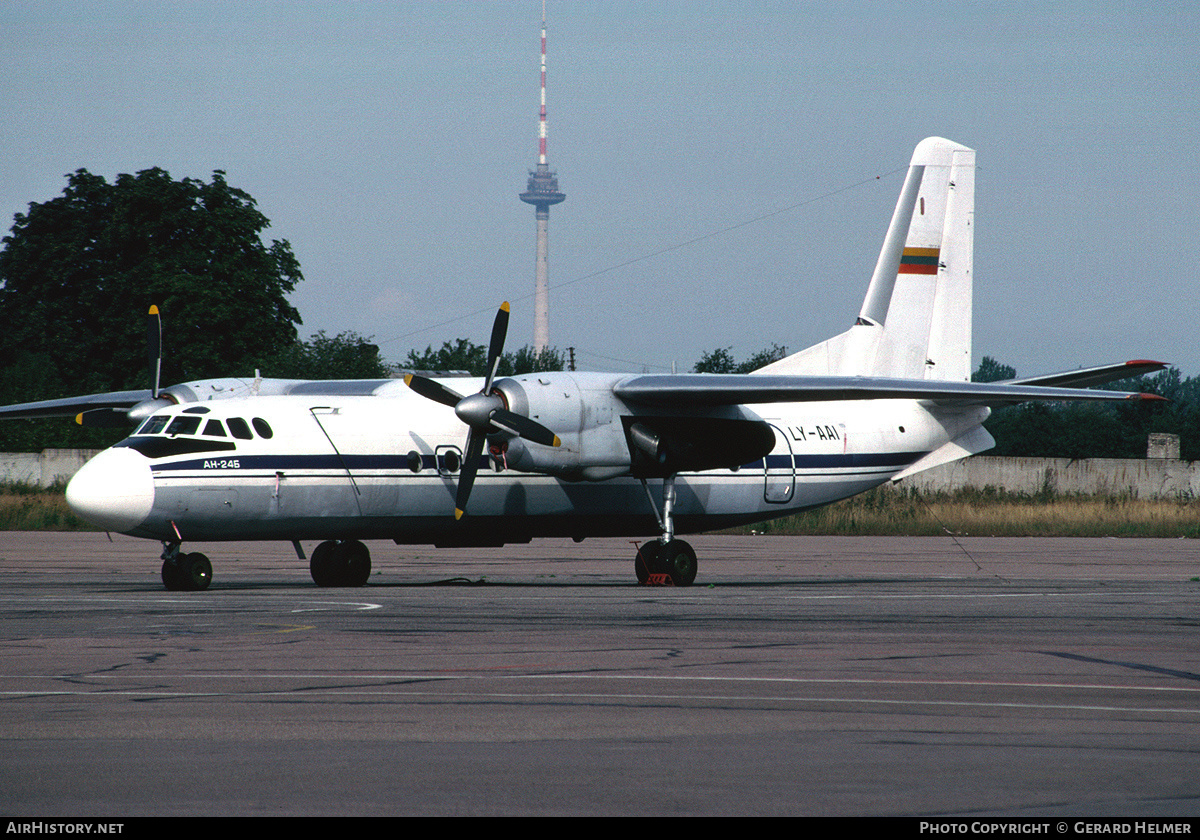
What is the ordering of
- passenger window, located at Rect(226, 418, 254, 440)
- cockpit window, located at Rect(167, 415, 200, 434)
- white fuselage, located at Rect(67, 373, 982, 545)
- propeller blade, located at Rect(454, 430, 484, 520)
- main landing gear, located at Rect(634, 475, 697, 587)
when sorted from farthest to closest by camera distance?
main landing gear, located at Rect(634, 475, 697, 587) → propeller blade, located at Rect(454, 430, 484, 520) → passenger window, located at Rect(226, 418, 254, 440) → cockpit window, located at Rect(167, 415, 200, 434) → white fuselage, located at Rect(67, 373, 982, 545)

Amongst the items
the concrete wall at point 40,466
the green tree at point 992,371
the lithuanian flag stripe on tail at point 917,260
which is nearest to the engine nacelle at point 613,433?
the lithuanian flag stripe on tail at point 917,260

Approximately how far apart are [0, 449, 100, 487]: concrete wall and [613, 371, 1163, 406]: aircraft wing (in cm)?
3829

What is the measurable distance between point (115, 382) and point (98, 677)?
5727cm

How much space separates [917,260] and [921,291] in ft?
2.27

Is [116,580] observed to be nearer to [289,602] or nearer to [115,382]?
[289,602]

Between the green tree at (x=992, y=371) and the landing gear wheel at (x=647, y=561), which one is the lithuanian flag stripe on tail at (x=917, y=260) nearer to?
the landing gear wheel at (x=647, y=561)

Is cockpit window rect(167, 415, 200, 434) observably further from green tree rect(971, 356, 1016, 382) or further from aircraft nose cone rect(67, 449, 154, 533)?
green tree rect(971, 356, 1016, 382)

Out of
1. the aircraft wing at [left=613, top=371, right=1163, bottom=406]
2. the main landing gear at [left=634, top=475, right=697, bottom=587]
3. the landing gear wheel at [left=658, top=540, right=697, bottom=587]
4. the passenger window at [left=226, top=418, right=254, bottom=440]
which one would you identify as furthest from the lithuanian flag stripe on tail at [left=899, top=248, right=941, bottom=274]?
the passenger window at [left=226, top=418, right=254, bottom=440]

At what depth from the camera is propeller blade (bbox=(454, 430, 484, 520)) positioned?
21953 mm

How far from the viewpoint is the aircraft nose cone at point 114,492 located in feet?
61.7

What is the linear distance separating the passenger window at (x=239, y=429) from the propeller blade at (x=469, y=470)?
349 centimetres

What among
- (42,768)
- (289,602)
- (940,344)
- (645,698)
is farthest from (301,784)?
(940,344)

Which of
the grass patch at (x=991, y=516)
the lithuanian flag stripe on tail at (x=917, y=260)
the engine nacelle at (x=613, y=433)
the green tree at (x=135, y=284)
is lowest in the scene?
the grass patch at (x=991, y=516)

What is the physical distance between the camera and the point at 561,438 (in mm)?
22281
